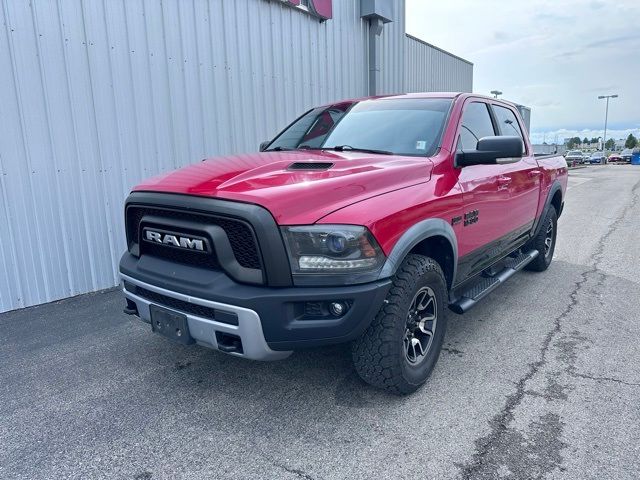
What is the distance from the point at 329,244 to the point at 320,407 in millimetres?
1072

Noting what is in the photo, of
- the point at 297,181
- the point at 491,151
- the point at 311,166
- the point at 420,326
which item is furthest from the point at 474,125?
the point at 297,181

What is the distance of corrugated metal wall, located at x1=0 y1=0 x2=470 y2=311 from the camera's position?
4.47 metres

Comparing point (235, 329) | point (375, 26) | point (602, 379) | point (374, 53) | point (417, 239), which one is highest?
point (375, 26)

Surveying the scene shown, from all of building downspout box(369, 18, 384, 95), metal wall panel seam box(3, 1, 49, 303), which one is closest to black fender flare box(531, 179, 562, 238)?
building downspout box(369, 18, 384, 95)

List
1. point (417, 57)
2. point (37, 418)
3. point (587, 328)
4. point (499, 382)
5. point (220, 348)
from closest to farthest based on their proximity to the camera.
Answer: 1. point (220, 348)
2. point (37, 418)
3. point (499, 382)
4. point (587, 328)
5. point (417, 57)

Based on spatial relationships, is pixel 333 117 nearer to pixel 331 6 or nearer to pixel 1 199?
pixel 1 199

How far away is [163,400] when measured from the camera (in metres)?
2.92

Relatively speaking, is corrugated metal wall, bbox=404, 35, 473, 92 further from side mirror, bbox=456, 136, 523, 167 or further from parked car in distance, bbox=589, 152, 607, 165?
parked car in distance, bbox=589, 152, 607, 165

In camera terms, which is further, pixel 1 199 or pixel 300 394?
pixel 1 199

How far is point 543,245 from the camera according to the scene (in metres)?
5.49

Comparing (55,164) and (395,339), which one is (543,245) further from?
(55,164)

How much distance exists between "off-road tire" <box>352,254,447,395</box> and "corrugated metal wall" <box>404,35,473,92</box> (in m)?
10.5

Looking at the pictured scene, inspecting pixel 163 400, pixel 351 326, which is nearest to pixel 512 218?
pixel 351 326

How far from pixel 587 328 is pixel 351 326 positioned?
102 inches
